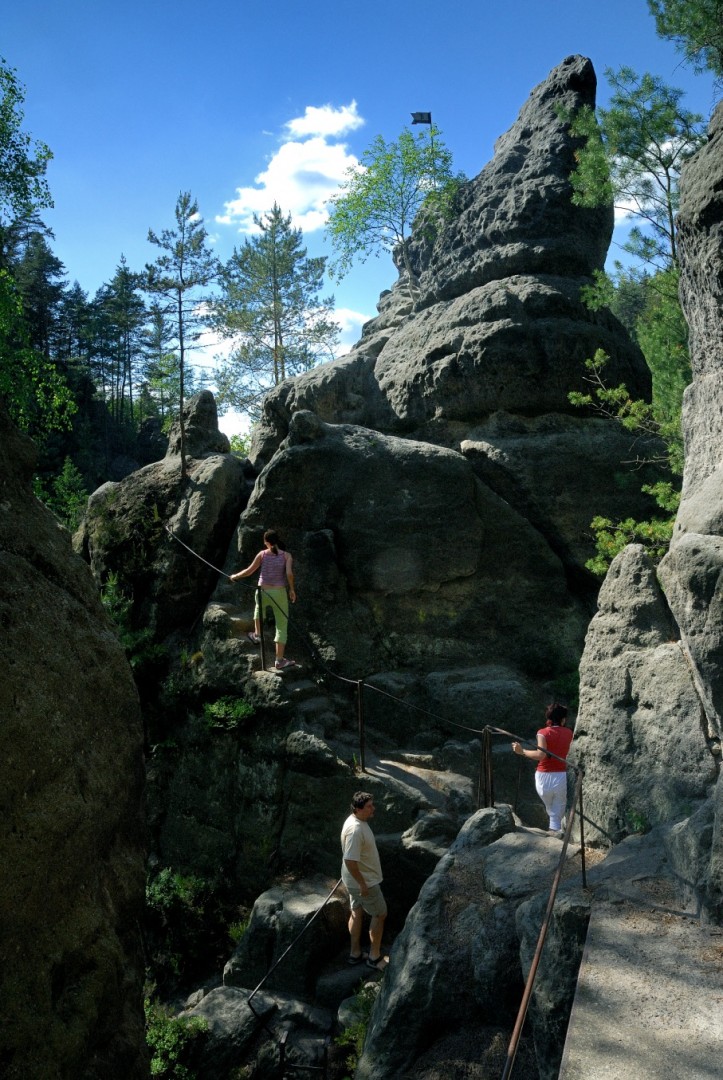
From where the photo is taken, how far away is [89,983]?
5.59 meters

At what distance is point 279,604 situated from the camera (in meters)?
12.7

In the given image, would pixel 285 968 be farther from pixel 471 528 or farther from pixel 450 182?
pixel 450 182

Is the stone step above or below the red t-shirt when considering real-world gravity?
below

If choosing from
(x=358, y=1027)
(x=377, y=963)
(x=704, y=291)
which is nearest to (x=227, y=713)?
(x=377, y=963)

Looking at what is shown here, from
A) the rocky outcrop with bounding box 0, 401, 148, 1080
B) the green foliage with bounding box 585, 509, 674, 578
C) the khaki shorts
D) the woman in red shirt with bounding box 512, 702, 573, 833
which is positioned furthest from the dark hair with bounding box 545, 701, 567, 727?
the rocky outcrop with bounding box 0, 401, 148, 1080

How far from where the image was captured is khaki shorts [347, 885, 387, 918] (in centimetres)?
940

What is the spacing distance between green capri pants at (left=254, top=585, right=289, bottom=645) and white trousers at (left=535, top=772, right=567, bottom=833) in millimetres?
5030

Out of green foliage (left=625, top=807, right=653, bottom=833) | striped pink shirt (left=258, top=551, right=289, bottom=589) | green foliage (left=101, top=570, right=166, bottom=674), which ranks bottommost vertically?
green foliage (left=625, top=807, right=653, bottom=833)

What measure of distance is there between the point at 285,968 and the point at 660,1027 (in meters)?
6.72

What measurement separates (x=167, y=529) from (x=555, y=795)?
8723 millimetres

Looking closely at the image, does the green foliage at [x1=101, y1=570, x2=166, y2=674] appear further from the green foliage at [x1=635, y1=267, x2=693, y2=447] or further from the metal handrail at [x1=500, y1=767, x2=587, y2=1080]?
the green foliage at [x1=635, y1=267, x2=693, y2=447]

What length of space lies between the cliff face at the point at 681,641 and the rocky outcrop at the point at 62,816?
4256 mm

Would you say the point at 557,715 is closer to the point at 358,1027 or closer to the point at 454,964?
the point at 454,964

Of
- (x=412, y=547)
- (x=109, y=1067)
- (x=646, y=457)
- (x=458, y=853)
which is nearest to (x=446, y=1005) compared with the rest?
(x=458, y=853)
